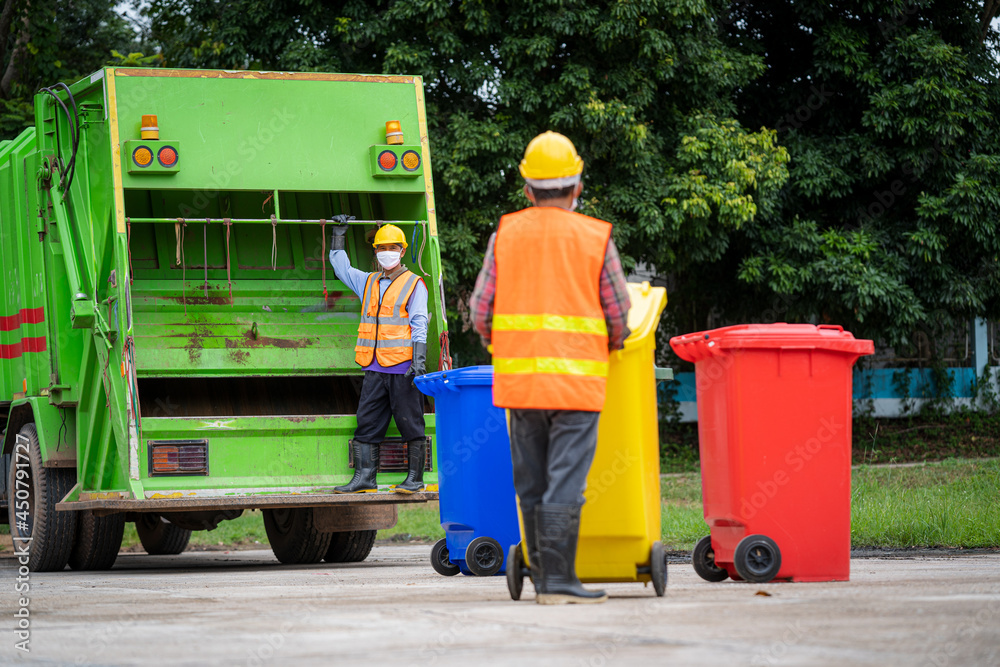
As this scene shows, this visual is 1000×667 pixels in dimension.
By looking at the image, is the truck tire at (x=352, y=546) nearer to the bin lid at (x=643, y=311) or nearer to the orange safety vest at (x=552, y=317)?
the bin lid at (x=643, y=311)

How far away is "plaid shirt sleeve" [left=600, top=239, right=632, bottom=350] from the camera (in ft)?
13.6

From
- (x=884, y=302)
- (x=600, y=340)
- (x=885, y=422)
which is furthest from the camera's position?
(x=885, y=422)

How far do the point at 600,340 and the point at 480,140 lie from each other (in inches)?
344

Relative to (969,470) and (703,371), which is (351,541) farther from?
(969,470)

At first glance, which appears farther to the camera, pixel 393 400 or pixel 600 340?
pixel 393 400

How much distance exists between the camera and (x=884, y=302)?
14.6 meters

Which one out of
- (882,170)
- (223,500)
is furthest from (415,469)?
(882,170)

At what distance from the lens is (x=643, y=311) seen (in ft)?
15.0

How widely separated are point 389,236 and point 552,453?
11.1 feet

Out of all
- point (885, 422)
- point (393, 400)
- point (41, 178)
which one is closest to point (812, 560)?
point (393, 400)

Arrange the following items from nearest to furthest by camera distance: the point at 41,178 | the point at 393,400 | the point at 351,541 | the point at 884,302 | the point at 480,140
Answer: the point at 393,400 < the point at 41,178 < the point at 351,541 < the point at 480,140 < the point at 884,302

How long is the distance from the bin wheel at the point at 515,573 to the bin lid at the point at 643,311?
0.81m

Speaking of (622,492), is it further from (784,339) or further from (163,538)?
(163,538)

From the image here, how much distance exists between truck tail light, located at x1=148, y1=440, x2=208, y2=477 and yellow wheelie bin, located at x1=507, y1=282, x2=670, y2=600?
3.01 meters
